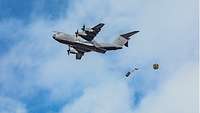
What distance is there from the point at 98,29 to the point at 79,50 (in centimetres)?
906

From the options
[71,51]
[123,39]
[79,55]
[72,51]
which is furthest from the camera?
[123,39]

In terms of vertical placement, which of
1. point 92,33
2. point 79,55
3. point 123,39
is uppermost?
point 92,33

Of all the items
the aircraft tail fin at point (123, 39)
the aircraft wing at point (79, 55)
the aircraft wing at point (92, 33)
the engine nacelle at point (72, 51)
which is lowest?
the aircraft wing at point (79, 55)

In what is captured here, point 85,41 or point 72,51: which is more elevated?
point 85,41

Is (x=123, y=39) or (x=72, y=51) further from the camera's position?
(x=123, y=39)

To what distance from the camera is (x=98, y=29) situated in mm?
138625

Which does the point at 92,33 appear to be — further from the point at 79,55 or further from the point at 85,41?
the point at 79,55

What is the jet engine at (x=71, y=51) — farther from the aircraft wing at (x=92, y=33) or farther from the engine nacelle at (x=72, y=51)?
the aircraft wing at (x=92, y=33)

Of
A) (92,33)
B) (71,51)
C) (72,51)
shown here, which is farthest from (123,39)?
(71,51)

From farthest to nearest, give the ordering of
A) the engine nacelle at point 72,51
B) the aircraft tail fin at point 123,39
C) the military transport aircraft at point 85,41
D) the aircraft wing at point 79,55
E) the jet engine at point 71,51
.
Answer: the engine nacelle at point 72,51, the jet engine at point 71,51, the aircraft tail fin at point 123,39, the aircraft wing at point 79,55, the military transport aircraft at point 85,41

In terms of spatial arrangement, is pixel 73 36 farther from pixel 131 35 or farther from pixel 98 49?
pixel 131 35

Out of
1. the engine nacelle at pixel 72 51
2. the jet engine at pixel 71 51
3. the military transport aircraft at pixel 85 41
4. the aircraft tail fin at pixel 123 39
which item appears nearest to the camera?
the military transport aircraft at pixel 85 41

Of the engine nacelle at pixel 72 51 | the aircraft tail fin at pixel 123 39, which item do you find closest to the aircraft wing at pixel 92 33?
the engine nacelle at pixel 72 51

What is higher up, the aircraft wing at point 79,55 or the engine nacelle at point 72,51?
the engine nacelle at point 72,51
